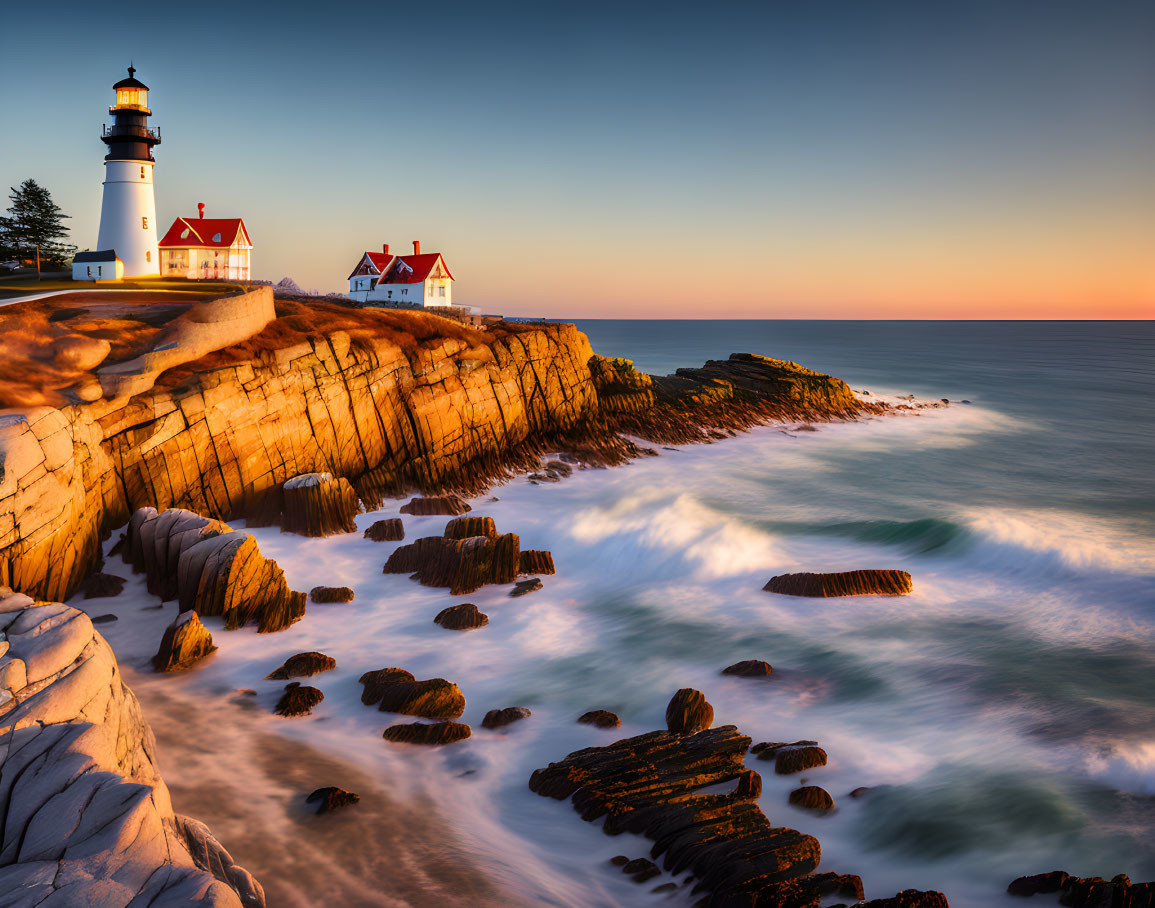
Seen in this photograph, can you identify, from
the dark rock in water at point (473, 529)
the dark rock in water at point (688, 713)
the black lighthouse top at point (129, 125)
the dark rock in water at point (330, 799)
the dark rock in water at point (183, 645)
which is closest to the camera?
the dark rock in water at point (330, 799)

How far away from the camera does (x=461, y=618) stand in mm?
12766

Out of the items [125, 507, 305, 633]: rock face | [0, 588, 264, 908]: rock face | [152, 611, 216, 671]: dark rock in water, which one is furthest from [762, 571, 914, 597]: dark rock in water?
[0, 588, 264, 908]: rock face

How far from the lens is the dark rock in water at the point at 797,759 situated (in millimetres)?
8594

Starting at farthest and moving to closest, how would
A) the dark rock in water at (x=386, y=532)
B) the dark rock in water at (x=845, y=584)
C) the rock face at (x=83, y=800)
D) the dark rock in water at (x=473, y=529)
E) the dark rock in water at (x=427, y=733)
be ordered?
1. the dark rock in water at (x=386, y=532)
2. the dark rock in water at (x=473, y=529)
3. the dark rock in water at (x=845, y=584)
4. the dark rock in water at (x=427, y=733)
5. the rock face at (x=83, y=800)

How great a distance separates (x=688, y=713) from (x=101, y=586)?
1021cm

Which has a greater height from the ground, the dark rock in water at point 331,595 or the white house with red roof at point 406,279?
the white house with red roof at point 406,279

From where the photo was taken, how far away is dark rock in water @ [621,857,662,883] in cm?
697

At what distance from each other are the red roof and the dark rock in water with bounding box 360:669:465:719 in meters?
38.2

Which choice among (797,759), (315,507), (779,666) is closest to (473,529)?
(315,507)

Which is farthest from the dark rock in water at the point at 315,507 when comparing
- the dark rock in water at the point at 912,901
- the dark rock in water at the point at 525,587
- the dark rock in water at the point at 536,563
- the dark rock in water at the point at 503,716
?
the dark rock in water at the point at 912,901

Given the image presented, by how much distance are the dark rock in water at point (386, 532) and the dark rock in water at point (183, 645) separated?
Result: 18.4 ft

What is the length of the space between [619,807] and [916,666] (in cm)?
635

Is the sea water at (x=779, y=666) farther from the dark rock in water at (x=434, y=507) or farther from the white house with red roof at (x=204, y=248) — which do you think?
the white house with red roof at (x=204, y=248)

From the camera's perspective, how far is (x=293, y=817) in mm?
7590
